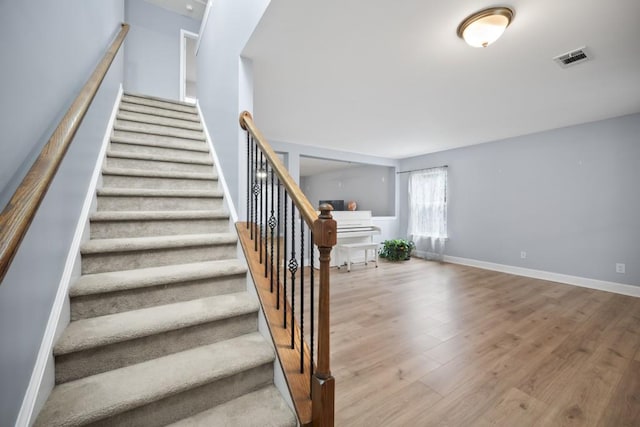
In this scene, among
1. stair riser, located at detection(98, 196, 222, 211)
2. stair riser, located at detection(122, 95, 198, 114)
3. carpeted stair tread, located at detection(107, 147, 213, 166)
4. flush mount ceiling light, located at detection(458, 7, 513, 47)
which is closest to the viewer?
flush mount ceiling light, located at detection(458, 7, 513, 47)

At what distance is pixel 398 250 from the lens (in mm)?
5914

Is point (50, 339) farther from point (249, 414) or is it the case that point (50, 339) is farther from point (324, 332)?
point (324, 332)

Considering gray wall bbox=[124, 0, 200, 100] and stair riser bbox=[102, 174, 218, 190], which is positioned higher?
gray wall bbox=[124, 0, 200, 100]

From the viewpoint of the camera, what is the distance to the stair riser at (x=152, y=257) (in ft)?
5.20

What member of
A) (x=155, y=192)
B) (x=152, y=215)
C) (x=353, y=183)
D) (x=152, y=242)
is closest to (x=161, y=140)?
(x=155, y=192)

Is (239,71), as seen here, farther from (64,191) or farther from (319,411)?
(319,411)

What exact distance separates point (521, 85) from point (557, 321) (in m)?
2.48

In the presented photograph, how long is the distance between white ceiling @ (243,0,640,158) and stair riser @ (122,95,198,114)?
0.95 meters

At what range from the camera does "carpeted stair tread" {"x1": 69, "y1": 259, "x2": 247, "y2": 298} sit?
1.40 metres

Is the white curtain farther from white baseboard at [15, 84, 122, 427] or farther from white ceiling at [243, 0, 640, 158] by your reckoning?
white baseboard at [15, 84, 122, 427]

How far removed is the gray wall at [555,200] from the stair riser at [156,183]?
4976 millimetres

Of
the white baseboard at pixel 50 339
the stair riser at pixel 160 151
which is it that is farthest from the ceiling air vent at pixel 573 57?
the white baseboard at pixel 50 339

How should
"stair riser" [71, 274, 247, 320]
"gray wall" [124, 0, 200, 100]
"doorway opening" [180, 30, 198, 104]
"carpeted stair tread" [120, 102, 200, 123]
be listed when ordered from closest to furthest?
"stair riser" [71, 274, 247, 320]
"carpeted stair tread" [120, 102, 200, 123]
"gray wall" [124, 0, 200, 100]
"doorway opening" [180, 30, 198, 104]

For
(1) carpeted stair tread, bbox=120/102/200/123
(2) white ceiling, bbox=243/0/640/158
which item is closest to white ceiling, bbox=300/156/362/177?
(2) white ceiling, bbox=243/0/640/158
